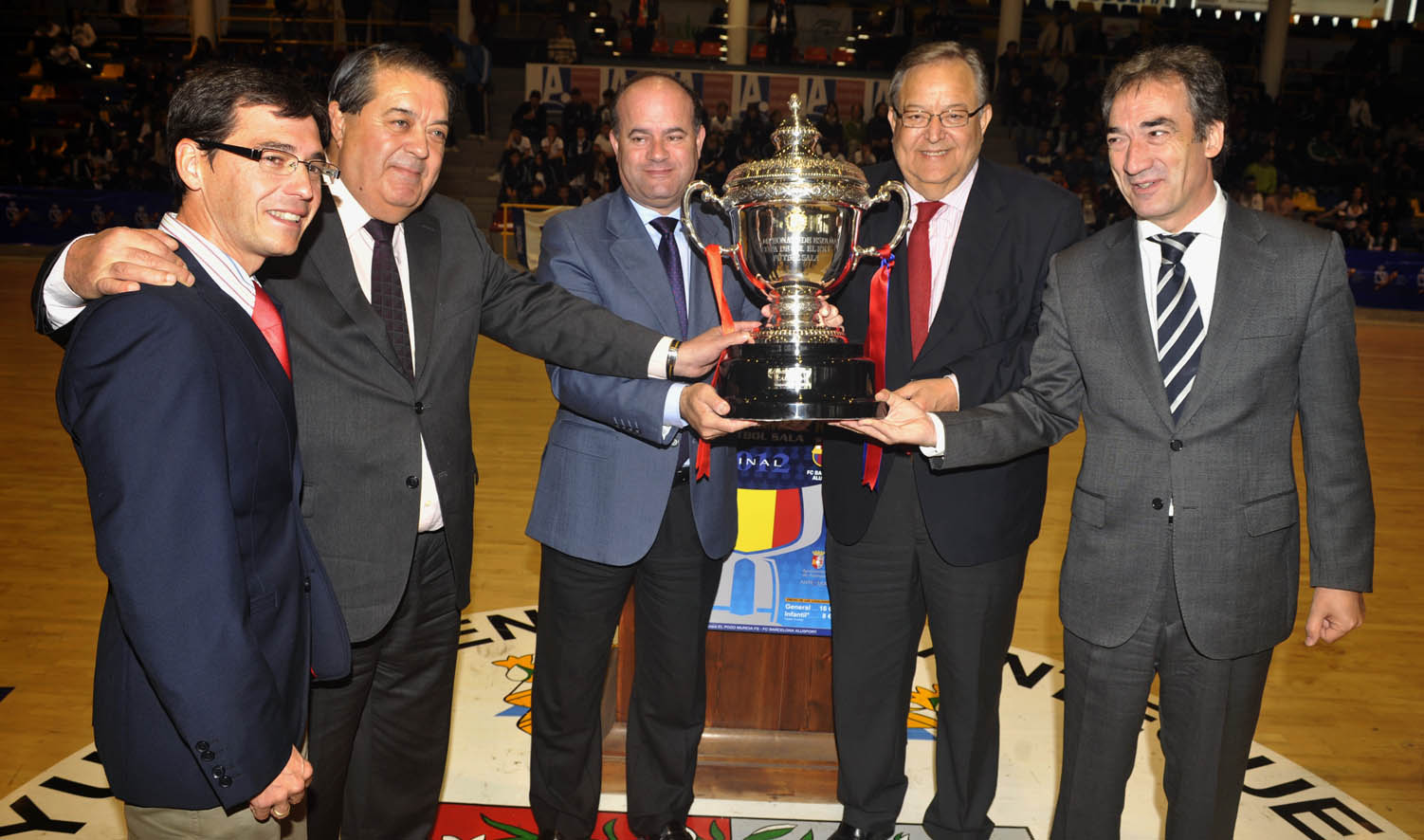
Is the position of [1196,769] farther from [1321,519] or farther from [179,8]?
[179,8]

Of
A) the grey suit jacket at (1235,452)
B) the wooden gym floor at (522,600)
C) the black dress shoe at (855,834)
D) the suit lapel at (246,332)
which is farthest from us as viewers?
the wooden gym floor at (522,600)

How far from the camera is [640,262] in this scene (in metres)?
2.59

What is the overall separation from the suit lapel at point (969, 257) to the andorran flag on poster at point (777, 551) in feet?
1.96

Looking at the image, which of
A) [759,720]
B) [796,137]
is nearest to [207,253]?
[796,137]

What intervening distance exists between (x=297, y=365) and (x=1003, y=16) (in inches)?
687

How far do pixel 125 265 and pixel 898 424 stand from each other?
4.77 ft

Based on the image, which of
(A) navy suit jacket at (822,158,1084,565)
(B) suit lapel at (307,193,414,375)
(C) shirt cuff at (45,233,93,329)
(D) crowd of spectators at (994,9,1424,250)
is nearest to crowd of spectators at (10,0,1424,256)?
(D) crowd of spectators at (994,9,1424,250)

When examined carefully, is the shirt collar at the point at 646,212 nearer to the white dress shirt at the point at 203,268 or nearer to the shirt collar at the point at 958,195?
the shirt collar at the point at 958,195

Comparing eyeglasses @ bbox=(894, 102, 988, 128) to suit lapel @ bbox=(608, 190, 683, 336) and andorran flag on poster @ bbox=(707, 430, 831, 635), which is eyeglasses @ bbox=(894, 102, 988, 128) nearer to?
suit lapel @ bbox=(608, 190, 683, 336)

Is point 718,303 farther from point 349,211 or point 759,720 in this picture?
point 759,720

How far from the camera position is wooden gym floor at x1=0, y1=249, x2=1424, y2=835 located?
10.7 ft

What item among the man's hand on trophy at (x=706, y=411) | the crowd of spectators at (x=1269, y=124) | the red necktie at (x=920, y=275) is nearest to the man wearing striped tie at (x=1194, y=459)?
the red necktie at (x=920, y=275)

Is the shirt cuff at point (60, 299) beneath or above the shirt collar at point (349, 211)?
beneath

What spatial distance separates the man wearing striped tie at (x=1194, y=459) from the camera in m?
2.09
